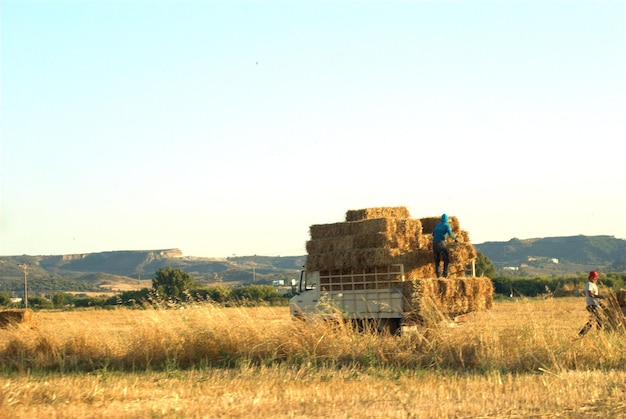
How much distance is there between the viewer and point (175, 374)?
1263cm

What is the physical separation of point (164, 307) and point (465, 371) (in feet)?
21.2

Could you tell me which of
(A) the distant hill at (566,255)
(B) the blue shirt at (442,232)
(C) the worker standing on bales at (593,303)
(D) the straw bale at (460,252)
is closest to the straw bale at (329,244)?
(B) the blue shirt at (442,232)

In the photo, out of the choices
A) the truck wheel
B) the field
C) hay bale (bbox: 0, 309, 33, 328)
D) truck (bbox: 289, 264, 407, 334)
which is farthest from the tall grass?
hay bale (bbox: 0, 309, 33, 328)

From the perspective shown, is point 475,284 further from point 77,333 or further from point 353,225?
point 77,333

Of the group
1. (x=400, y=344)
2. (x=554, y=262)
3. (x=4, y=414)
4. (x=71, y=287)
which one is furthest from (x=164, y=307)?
(x=554, y=262)

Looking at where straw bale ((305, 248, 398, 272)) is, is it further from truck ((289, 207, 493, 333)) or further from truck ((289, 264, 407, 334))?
truck ((289, 264, 407, 334))

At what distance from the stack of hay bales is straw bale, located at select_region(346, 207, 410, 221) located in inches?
11.3

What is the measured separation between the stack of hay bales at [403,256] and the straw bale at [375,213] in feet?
0.95

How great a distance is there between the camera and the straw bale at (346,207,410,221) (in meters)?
20.4

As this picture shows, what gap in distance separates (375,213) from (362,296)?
9.39 feet

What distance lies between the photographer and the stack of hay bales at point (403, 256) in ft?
58.4

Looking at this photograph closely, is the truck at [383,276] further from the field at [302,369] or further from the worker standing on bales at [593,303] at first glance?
the worker standing on bales at [593,303]

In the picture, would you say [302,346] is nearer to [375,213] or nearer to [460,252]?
[460,252]

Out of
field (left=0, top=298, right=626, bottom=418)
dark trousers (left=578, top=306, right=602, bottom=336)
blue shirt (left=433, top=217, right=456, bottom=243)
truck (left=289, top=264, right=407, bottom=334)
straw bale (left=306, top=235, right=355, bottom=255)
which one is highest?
blue shirt (left=433, top=217, right=456, bottom=243)
